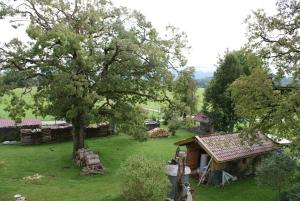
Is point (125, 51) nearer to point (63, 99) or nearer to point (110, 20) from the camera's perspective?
point (110, 20)

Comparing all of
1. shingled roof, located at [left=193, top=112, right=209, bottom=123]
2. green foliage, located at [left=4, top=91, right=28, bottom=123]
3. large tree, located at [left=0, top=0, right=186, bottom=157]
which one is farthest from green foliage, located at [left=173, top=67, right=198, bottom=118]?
shingled roof, located at [left=193, top=112, right=209, bottom=123]

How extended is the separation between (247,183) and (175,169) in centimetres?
777

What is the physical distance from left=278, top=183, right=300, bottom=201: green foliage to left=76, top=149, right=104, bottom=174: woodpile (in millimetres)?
12534

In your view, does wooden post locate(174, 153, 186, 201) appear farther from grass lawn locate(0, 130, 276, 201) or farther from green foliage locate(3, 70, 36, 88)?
green foliage locate(3, 70, 36, 88)

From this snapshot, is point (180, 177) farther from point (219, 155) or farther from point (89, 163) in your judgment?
point (89, 163)

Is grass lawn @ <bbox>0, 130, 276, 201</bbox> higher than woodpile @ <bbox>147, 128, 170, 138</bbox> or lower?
lower

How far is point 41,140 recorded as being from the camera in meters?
39.2

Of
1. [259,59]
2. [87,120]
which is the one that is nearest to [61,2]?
[87,120]

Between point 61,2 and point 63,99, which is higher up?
point 61,2

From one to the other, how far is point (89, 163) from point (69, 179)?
2.16 meters

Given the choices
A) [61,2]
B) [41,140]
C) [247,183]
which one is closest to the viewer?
[247,183]

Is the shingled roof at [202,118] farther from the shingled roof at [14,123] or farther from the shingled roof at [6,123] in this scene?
the shingled roof at [6,123]

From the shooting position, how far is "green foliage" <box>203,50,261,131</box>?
39812mm

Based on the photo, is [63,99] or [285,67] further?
[63,99]
